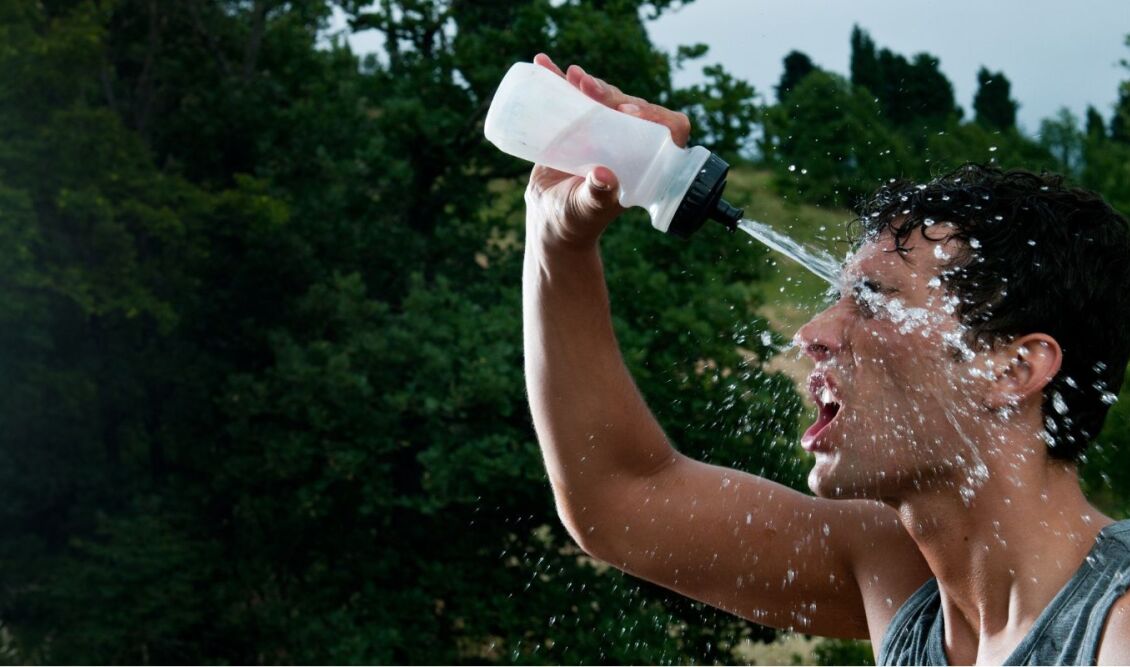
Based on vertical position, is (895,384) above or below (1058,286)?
below

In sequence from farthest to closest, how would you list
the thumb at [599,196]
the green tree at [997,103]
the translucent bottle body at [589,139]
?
1. the green tree at [997,103]
2. the translucent bottle body at [589,139]
3. the thumb at [599,196]

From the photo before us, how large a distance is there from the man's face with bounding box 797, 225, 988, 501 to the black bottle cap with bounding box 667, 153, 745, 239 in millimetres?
289

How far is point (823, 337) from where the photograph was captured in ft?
6.46

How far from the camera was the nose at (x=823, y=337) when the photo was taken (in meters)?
1.96

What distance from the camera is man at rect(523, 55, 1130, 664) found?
182 cm

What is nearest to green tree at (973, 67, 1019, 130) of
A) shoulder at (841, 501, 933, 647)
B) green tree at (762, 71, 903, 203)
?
green tree at (762, 71, 903, 203)

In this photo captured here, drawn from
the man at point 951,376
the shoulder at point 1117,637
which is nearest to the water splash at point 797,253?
the man at point 951,376

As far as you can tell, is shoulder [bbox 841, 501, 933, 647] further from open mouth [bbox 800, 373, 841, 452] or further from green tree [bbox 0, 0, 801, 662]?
green tree [bbox 0, 0, 801, 662]

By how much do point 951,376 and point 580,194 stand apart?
1.97 ft

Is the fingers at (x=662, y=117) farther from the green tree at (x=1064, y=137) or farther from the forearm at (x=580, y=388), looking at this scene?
the green tree at (x=1064, y=137)

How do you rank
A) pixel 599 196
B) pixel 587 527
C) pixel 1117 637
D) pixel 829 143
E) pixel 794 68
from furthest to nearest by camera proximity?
pixel 794 68 → pixel 829 143 → pixel 587 527 → pixel 599 196 → pixel 1117 637

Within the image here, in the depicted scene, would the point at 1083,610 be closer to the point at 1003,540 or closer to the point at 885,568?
the point at 1003,540

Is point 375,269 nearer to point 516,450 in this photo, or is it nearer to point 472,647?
point 516,450

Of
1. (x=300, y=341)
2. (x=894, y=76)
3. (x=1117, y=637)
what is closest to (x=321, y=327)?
(x=300, y=341)
